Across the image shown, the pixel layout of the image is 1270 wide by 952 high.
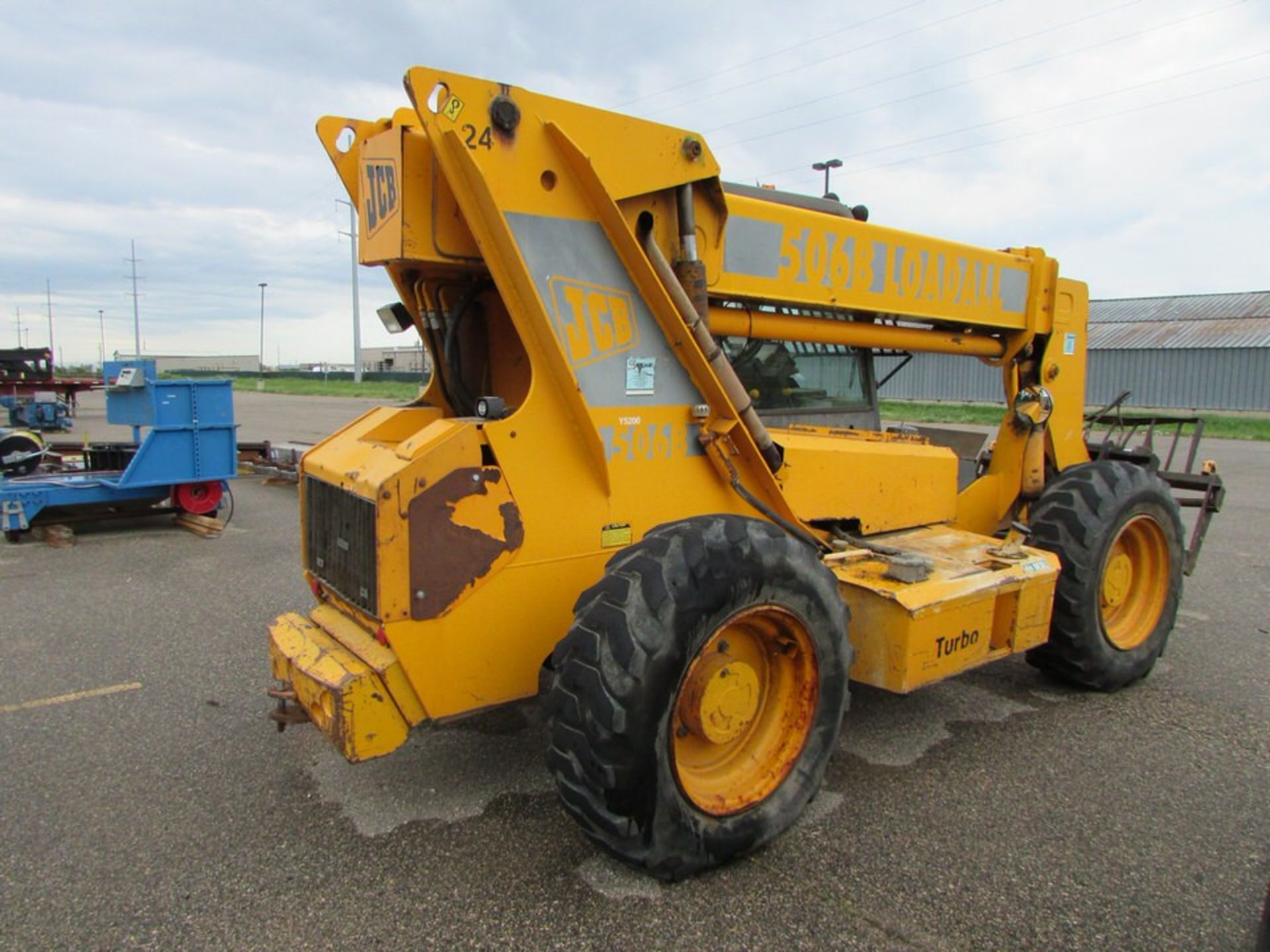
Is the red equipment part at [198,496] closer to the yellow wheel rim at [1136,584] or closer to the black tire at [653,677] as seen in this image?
the black tire at [653,677]

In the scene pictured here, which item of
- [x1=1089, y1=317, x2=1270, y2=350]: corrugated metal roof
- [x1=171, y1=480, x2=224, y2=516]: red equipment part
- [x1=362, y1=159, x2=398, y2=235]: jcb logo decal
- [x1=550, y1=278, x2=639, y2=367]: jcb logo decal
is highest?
[x1=1089, y1=317, x2=1270, y2=350]: corrugated metal roof

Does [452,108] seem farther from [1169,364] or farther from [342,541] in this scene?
[1169,364]

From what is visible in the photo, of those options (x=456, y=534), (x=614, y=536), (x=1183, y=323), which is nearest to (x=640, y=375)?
(x=614, y=536)

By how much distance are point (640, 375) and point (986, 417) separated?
82.8 ft

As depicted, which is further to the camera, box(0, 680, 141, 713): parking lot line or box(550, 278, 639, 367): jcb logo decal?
box(0, 680, 141, 713): parking lot line

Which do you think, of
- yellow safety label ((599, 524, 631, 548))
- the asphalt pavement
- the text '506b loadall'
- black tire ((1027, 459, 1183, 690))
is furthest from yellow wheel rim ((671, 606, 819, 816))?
black tire ((1027, 459, 1183, 690))

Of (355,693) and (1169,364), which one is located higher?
(1169,364)

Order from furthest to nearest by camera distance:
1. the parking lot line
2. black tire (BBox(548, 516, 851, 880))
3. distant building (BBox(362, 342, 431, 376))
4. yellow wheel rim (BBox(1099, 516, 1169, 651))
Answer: distant building (BBox(362, 342, 431, 376)) < yellow wheel rim (BBox(1099, 516, 1169, 651)) < the parking lot line < black tire (BBox(548, 516, 851, 880))

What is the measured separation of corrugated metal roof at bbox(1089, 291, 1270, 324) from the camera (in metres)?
36.7

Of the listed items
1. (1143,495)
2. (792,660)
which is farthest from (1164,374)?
(792,660)

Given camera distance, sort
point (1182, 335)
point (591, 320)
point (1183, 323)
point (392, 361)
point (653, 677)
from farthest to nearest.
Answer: point (392, 361) < point (1183, 323) < point (1182, 335) < point (591, 320) < point (653, 677)

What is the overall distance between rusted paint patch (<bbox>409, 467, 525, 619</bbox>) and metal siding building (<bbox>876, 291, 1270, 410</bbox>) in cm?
2706

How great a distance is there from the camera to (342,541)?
3.37 m

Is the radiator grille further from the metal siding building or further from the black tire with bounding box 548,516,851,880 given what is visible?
the metal siding building
